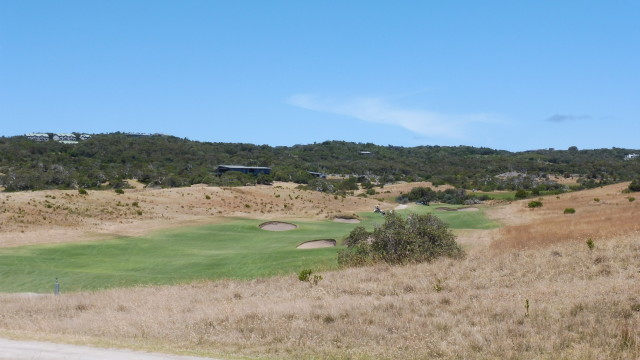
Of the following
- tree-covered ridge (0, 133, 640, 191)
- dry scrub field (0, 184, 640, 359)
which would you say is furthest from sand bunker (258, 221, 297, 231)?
tree-covered ridge (0, 133, 640, 191)

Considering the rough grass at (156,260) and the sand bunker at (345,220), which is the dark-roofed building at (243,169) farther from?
the rough grass at (156,260)

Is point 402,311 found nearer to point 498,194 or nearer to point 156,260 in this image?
point 156,260

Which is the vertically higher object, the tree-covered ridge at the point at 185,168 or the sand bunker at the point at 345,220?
the tree-covered ridge at the point at 185,168

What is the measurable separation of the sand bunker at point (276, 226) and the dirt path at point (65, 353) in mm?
46134

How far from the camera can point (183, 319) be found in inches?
716

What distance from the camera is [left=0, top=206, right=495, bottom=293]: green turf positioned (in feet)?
100

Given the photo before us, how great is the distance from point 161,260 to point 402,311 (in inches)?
967

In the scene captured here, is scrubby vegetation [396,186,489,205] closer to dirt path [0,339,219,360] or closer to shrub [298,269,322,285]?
shrub [298,269,322,285]

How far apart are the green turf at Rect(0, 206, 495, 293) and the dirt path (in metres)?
15.7

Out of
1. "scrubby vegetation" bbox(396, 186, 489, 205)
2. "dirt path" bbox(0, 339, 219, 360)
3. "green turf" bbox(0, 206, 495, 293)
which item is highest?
"scrubby vegetation" bbox(396, 186, 489, 205)

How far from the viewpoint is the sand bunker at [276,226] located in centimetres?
6019

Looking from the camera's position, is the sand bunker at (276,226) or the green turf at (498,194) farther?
the green turf at (498,194)

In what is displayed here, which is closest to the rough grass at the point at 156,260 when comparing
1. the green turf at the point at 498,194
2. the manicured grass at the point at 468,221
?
the manicured grass at the point at 468,221

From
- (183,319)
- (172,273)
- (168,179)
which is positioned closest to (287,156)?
(168,179)
